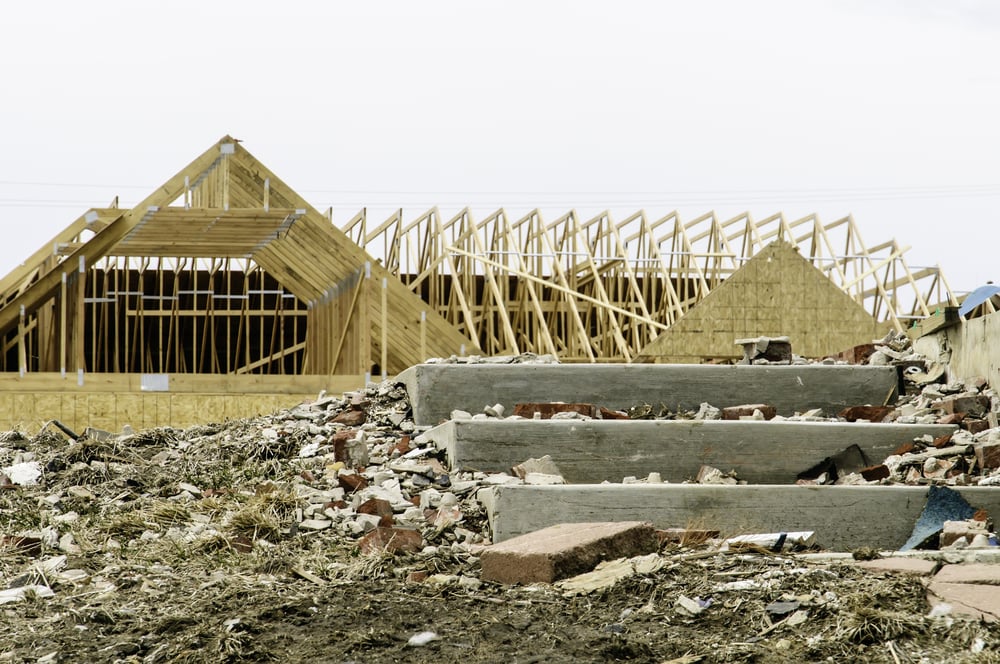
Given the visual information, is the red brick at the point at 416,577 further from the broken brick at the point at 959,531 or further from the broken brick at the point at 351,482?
the broken brick at the point at 959,531

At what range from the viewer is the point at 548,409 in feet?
26.5

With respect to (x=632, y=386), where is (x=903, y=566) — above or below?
below

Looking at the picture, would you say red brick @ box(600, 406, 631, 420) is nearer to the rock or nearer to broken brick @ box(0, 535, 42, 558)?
the rock

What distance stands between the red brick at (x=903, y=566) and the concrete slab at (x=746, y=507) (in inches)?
50.4

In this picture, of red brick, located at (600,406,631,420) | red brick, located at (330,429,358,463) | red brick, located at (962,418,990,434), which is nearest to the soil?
red brick, located at (330,429,358,463)

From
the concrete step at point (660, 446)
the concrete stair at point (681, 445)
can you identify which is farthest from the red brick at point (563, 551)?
the concrete step at point (660, 446)

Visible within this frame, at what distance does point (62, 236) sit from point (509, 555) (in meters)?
12.1

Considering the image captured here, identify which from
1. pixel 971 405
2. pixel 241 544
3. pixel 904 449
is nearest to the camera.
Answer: pixel 241 544

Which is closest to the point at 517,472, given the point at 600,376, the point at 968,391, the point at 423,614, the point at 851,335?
the point at 600,376

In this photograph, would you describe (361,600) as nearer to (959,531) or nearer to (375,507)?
(375,507)

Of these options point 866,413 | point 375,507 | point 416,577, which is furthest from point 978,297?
point 416,577

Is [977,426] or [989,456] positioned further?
[977,426]

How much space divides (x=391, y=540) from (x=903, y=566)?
8.15 feet

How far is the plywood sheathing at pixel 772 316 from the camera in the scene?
18.0m
